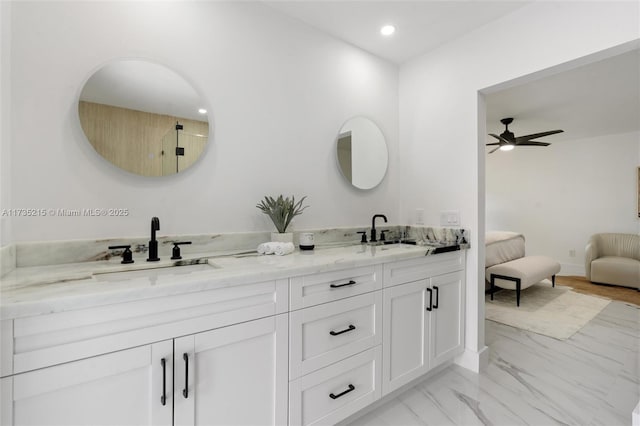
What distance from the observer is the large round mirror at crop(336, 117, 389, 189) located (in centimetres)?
239

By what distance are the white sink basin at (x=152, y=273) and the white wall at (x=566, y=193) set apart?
6.69m

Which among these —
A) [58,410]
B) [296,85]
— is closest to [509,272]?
[296,85]

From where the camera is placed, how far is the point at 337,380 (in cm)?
150

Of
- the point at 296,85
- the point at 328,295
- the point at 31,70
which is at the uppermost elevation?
the point at 296,85

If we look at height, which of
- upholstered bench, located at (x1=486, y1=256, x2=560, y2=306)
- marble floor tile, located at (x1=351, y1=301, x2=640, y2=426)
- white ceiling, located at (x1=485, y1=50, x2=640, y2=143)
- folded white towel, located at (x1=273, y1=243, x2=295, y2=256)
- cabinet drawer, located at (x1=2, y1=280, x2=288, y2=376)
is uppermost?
white ceiling, located at (x1=485, y1=50, x2=640, y2=143)

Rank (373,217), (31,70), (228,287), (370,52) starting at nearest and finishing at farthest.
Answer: (228,287)
(31,70)
(373,217)
(370,52)

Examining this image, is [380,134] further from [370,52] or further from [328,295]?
[328,295]

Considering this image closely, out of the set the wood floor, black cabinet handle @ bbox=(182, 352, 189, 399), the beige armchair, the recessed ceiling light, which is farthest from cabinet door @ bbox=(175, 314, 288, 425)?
the beige armchair

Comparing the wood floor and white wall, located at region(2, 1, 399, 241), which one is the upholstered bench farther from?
white wall, located at region(2, 1, 399, 241)

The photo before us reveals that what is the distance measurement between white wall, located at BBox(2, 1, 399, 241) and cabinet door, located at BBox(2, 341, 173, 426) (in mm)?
737

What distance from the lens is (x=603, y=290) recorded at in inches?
178

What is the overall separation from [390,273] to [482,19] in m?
1.91

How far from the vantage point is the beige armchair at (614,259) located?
14.8 ft

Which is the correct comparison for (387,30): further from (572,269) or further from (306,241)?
(572,269)
